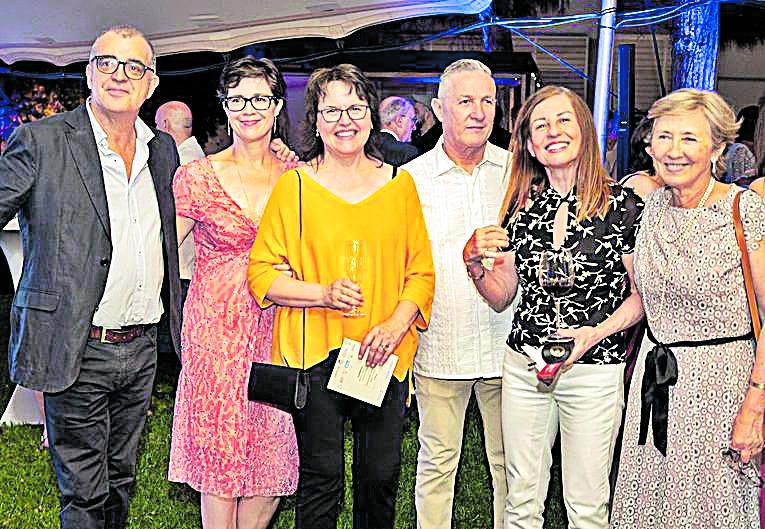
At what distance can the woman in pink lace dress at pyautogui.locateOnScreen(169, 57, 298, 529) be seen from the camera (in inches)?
127

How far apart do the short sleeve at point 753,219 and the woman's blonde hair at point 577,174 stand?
0.43 m

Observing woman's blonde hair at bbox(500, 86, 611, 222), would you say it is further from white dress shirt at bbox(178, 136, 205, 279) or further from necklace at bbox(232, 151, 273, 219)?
white dress shirt at bbox(178, 136, 205, 279)

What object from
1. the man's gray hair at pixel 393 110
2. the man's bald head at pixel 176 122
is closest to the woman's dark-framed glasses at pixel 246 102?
the man's bald head at pixel 176 122

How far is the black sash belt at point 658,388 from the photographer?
2.90 metres

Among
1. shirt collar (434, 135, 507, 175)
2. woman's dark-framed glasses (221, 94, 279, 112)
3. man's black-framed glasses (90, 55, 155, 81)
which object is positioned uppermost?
man's black-framed glasses (90, 55, 155, 81)

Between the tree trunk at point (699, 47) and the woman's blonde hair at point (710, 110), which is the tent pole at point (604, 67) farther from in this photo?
the woman's blonde hair at point (710, 110)

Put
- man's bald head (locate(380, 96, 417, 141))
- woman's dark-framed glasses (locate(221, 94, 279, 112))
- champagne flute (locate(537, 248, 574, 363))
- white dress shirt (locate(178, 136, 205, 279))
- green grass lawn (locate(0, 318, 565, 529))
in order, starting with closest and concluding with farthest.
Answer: champagne flute (locate(537, 248, 574, 363)) < woman's dark-framed glasses (locate(221, 94, 279, 112)) < green grass lawn (locate(0, 318, 565, 529)) < white dress shirt (locate(178, 136, 205, 279)) < man's bald head (locate(380, 96, 417, 141))

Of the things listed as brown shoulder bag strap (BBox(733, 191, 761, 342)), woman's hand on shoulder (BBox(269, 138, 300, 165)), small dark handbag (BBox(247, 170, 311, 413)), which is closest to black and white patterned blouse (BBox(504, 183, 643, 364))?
brown shoulder bag strap (BBox(733, 191, 761, 342))

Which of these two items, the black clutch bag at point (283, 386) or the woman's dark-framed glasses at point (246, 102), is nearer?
the black clutch bag at point (283, 386)

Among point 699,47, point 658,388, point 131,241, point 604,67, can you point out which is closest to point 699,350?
point 658,388

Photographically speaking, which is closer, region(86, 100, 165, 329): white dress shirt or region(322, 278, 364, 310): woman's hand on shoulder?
region(322, 278, 364, 310): woman's hand on shoulder

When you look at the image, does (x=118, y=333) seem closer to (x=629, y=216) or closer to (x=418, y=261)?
(x=418, y=261)

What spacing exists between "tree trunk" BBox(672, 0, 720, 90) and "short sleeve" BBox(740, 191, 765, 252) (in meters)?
5.97

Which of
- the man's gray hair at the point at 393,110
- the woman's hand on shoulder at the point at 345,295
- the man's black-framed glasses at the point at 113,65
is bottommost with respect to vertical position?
the woman's hand on shoulder at the point at 345,295
